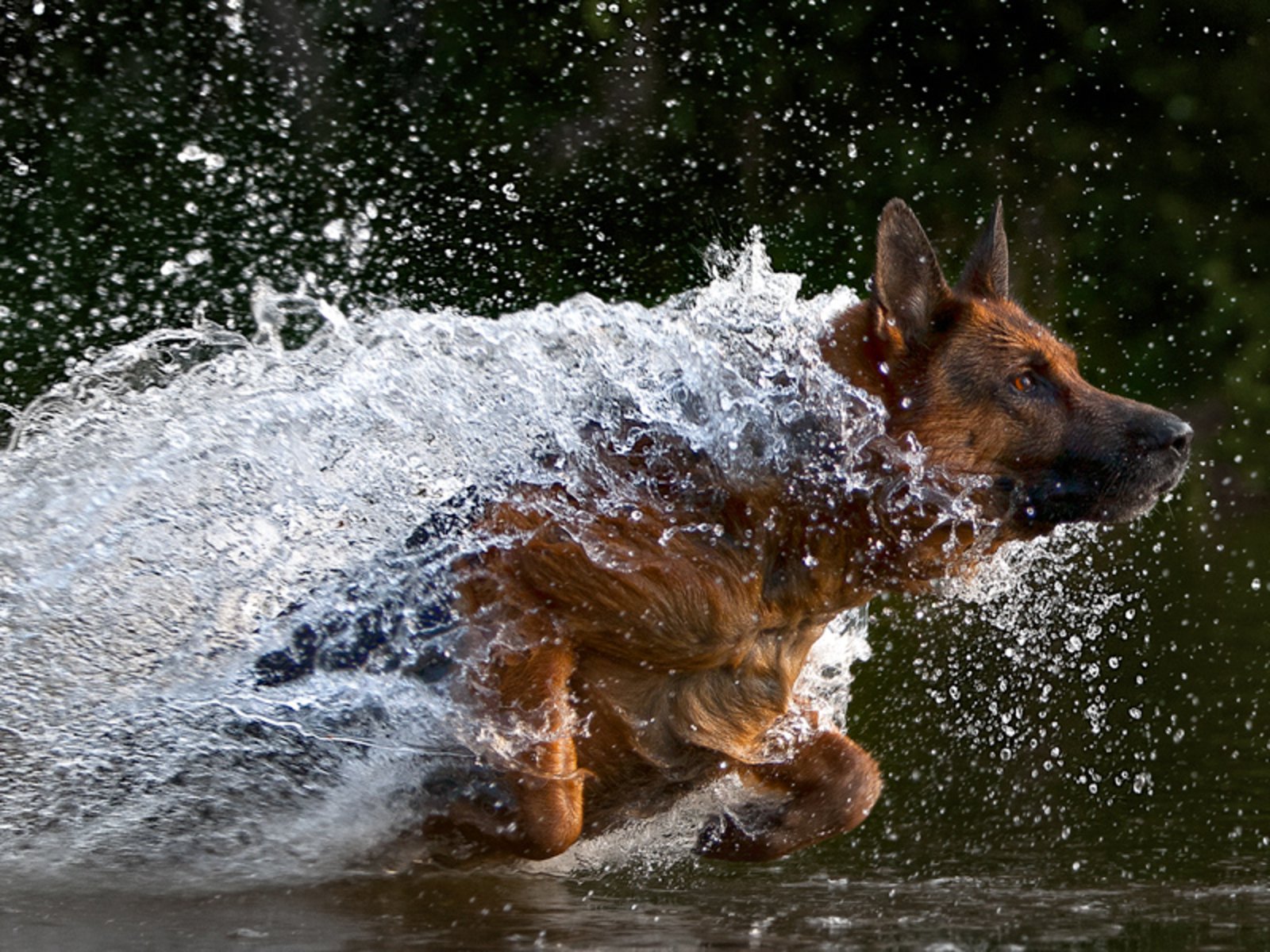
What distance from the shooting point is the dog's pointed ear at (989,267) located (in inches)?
160

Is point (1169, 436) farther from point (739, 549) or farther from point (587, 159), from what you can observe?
point (587, 159)

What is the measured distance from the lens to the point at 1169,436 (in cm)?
382

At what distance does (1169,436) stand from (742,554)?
976 millimetres

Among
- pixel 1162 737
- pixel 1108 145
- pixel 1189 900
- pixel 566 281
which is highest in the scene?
pixel 1108 145

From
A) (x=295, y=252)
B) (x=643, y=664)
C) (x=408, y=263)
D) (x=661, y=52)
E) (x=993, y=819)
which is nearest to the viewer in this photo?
(x=643, y=664)

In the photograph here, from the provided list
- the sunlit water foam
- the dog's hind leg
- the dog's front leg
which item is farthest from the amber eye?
the dog's hind leg

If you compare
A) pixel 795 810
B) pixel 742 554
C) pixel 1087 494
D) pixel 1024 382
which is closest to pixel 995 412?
pixel 1024 382

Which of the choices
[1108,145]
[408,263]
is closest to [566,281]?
[408,263]

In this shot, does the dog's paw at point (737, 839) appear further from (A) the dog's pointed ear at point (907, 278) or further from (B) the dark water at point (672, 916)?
(A) the dog's pointed ear at point (907, 278)

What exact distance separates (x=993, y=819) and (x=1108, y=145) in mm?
10318

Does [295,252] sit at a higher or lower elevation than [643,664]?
higher

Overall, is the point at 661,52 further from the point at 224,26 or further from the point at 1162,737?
the point at 1162,737

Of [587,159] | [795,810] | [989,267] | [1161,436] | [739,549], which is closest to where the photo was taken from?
[739,549]

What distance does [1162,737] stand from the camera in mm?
5637
